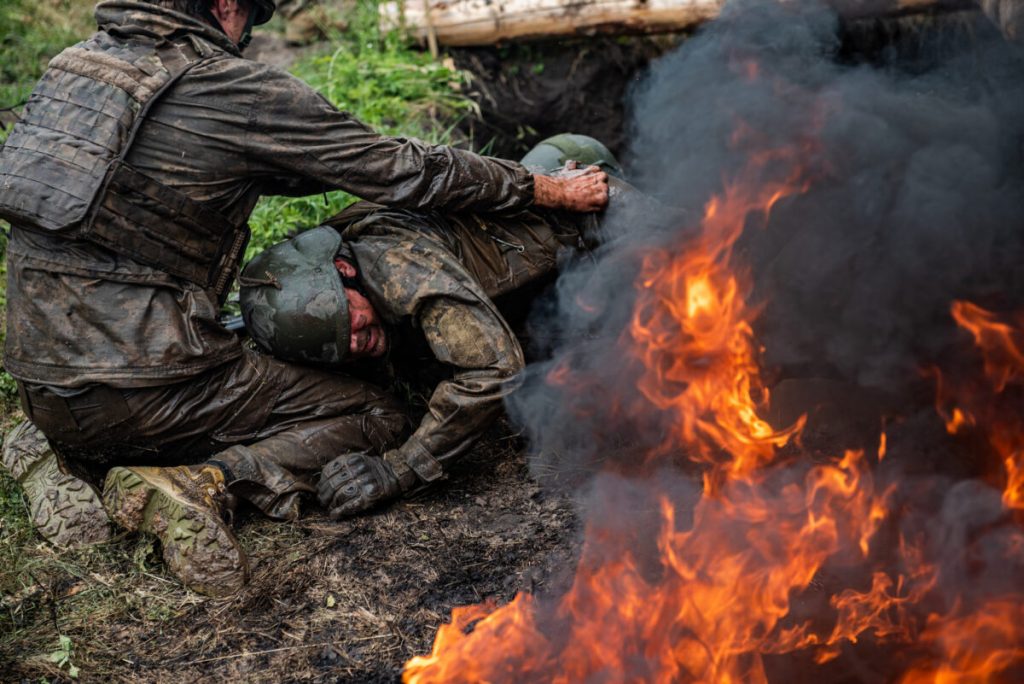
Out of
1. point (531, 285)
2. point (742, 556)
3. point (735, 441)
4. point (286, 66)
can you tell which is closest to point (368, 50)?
point (286, 66)

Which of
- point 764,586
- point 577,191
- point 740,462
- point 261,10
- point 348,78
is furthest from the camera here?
point 348,78

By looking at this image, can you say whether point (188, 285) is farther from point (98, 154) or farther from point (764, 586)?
point (764, 586)

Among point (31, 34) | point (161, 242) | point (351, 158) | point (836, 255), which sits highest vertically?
point (31, 34)

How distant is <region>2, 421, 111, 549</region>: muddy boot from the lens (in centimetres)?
429

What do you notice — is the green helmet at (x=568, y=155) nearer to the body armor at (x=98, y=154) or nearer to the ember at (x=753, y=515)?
the ember at (x=753, y=515)

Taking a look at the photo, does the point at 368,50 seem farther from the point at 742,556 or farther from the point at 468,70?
the point at 742,556

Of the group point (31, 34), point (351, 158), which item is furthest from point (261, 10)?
point (31, 34)

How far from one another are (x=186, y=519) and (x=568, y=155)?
3058mm

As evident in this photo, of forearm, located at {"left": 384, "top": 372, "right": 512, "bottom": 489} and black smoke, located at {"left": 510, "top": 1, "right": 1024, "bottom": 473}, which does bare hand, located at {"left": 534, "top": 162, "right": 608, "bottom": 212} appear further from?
forearm, located at {"left": 384, "top": 372, "right": 512, "bottom": 489}

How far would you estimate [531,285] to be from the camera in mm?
5230

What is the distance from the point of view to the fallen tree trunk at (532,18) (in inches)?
296

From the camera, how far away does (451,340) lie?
4500 millimetres

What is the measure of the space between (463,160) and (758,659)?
2640mm

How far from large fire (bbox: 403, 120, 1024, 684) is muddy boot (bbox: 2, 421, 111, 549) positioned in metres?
1.81
